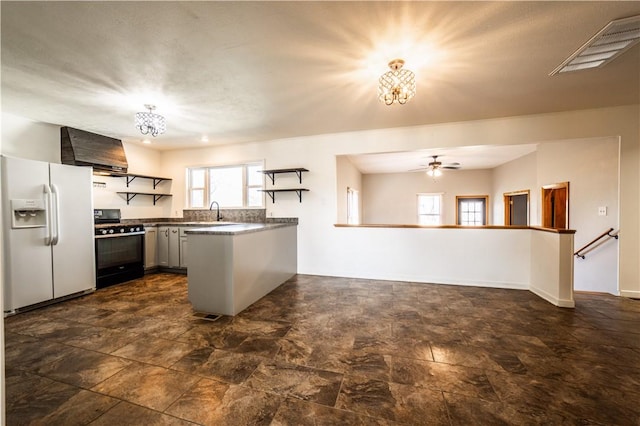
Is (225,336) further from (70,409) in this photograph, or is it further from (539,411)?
(539,411)

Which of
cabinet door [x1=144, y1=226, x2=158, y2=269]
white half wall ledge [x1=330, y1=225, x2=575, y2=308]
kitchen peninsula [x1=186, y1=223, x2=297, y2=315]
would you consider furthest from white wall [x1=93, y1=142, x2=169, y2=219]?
white half wall ledge [x1=330, y1=225, x2=575, y2=308]

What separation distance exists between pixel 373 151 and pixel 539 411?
3.58 metres

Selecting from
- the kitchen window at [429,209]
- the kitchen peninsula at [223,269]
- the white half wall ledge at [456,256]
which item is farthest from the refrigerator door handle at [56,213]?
the kitchen window at [429,209]

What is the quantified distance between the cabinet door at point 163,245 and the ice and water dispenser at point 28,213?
178 cm

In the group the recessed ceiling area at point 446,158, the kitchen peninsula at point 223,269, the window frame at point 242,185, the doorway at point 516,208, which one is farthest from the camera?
the doorway at point 516,208

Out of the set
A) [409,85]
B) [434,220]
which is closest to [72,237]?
[409,85]

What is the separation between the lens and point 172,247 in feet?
16.4

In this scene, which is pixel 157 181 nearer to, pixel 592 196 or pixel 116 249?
pixel 116 249

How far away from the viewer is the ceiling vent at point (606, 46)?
206 centimetres

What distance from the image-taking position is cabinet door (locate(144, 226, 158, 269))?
493 cm

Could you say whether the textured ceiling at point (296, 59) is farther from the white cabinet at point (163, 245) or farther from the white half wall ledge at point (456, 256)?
the white cabinet at point (163, 245)

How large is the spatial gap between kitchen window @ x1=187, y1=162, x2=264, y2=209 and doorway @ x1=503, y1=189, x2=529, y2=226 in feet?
18.4

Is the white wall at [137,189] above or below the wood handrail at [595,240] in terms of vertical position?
above

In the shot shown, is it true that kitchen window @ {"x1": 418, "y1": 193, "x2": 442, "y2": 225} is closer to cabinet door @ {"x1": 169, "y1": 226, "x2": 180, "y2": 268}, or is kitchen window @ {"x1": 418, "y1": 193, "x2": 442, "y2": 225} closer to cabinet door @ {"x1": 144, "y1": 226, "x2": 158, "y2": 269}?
cabinet door @ {"x1": 169, "y1": 226, "x2": 180, "y2": 268}
